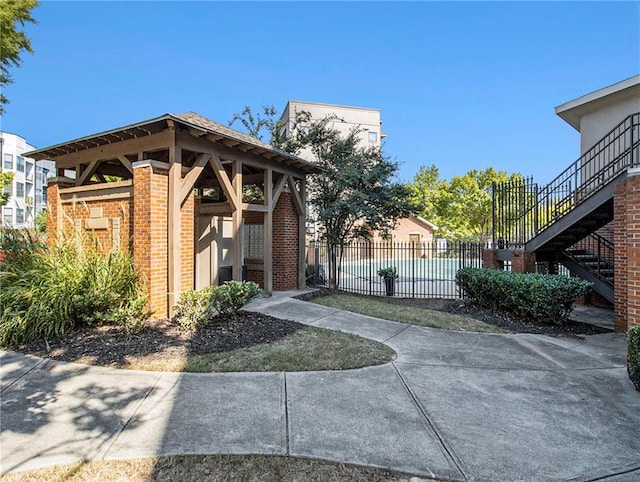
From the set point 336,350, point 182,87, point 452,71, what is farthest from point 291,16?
point 336,350

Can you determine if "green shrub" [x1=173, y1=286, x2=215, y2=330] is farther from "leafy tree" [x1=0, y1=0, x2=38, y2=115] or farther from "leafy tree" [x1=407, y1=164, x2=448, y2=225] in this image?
"leafy tree" [x1=407, y1=164, x2=448, y2=225]

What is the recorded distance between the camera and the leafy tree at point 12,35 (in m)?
10.4

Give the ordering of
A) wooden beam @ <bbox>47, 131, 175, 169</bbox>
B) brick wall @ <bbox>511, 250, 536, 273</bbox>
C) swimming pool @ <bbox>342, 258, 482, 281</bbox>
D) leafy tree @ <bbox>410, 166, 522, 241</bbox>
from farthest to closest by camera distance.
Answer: leafy tree @ <bbox>410, 166, 522, 241</bbox>, swimming pool @ <bbox>342, 258, 482, 281</bbox>, brick wall @ <bbox>511, 250, 536, 273</bbox>, wooden beam @ <bbox>47, 131, 175, 169</bbox>

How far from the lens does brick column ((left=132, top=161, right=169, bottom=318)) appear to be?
651cm

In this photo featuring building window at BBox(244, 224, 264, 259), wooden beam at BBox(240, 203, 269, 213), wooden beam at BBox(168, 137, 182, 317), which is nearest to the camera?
wooden beam at BBox(168, 137, 182, 317)

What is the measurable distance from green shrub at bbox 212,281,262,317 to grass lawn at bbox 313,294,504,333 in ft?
8.58

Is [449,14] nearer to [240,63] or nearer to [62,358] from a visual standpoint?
[240,63]

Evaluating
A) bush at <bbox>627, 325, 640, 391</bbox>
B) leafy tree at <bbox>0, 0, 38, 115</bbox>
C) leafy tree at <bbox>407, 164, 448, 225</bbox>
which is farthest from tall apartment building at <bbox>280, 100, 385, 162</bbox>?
bush at <bbox>627, 325, 640, 391</bbox>

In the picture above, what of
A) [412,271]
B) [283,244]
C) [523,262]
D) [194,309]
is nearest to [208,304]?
[194,309]

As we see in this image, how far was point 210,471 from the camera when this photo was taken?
2.44m

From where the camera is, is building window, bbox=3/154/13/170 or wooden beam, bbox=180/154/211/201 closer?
wooden beam, bbox=180/154/211/201

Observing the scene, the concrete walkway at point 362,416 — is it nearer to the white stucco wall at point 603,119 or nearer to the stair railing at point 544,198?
the stair railing at point 544,198

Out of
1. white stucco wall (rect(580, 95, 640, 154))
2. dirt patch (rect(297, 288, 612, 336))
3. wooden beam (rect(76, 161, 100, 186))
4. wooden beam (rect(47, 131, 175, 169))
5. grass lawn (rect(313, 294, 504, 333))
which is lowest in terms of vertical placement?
dirt patch (rect(297, 288, 612, 336))

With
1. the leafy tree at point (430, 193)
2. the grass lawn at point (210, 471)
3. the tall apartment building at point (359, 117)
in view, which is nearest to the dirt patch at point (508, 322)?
the grass lawn at point (210, 471)
